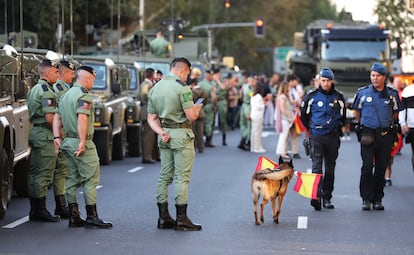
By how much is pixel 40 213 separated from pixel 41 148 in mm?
705

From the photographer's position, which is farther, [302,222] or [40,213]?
[302,222]

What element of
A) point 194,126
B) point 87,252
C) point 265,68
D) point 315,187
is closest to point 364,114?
point 315,187

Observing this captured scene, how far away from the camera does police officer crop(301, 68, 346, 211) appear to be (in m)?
15.5

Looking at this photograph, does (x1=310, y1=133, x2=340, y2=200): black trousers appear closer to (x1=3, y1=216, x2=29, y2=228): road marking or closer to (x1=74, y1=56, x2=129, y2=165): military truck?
(x1=3, y1=216, x2=29, y2=228): road marking

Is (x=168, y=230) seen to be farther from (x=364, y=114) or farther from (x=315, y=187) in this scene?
(x=364, y=114)

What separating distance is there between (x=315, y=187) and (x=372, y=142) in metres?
1.49

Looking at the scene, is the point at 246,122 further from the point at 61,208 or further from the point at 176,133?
the point at 176,133

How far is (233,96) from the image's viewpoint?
38156mm

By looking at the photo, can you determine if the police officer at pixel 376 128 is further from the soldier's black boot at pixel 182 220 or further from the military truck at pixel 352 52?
the military truck at pixel 352 52

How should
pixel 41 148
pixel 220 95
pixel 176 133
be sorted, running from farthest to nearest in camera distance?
pixel 220 95 < pixel 41 148 < pixel 176 133

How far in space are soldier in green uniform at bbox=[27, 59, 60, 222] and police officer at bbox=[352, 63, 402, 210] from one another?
3.94m

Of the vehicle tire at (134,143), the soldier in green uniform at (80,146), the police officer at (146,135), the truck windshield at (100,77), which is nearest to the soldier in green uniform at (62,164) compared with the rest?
the soldier in green uniform at (80,146)

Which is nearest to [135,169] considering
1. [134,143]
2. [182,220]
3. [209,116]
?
[134,143]

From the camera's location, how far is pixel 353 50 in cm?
3797
